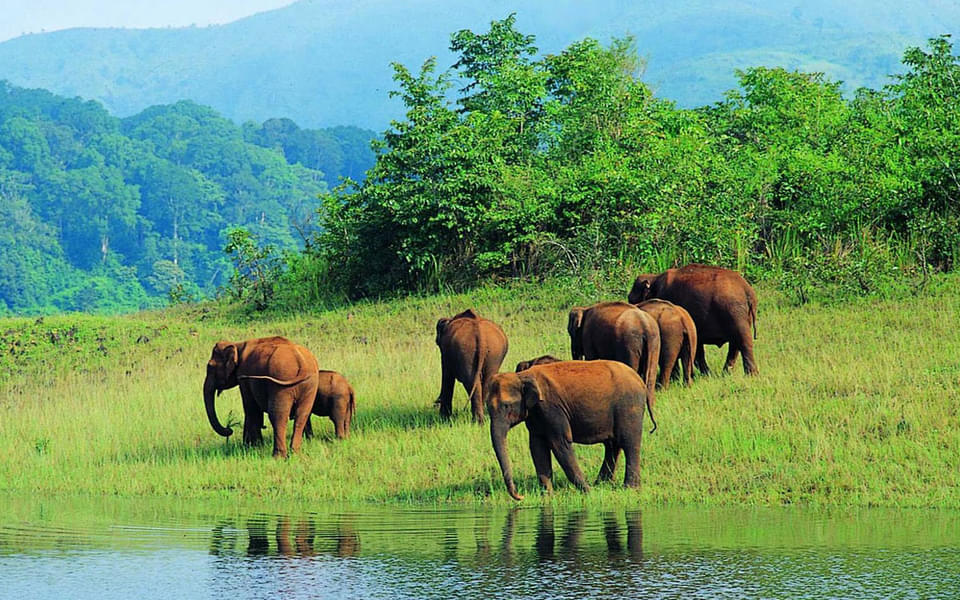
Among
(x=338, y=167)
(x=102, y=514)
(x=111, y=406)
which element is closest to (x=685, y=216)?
(x=111, y=406)

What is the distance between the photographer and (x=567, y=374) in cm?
1220

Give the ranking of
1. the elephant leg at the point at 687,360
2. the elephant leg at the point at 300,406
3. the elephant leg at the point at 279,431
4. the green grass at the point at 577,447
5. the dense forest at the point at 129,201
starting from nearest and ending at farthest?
the green grass at the point at 577,447 → the elephant leg at the point at 279,431 → the elephant leg at the point at 300,406 → the elephant leg at the point at 687,360 → the dense forest at the point at 129,201

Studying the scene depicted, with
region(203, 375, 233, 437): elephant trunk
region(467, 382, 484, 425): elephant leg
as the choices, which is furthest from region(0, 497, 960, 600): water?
region(467, 382, 484, 425): elephant leg

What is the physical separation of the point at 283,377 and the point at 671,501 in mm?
4802

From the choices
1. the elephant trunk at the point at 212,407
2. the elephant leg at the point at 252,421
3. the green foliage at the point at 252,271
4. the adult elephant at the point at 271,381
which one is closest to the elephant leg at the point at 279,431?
the adult elephant at the point at 271,381

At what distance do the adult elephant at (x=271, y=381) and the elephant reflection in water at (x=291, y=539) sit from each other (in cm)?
314

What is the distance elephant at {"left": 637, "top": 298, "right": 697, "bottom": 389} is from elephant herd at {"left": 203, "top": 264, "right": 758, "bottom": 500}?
0.02m

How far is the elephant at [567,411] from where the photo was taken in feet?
39.1

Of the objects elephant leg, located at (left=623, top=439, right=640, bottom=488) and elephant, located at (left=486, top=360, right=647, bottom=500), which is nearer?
elephant, located at (left=486, top=360, right=647, bottom=500)

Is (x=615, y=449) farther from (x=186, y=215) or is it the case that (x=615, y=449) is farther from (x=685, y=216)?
(x=186, y=215)

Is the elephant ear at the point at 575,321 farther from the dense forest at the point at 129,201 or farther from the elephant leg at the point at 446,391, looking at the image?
the dense forest at the point at 129,201

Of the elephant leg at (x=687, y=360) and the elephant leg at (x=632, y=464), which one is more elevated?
the elephant leg at (x=687, y=360)

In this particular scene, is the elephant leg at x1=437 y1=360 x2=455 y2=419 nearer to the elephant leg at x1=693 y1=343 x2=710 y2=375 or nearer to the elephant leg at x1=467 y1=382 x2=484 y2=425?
the elephant leg at x1=467 y1=382 x2=484 y2=425

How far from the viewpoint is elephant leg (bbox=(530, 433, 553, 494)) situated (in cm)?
1229
